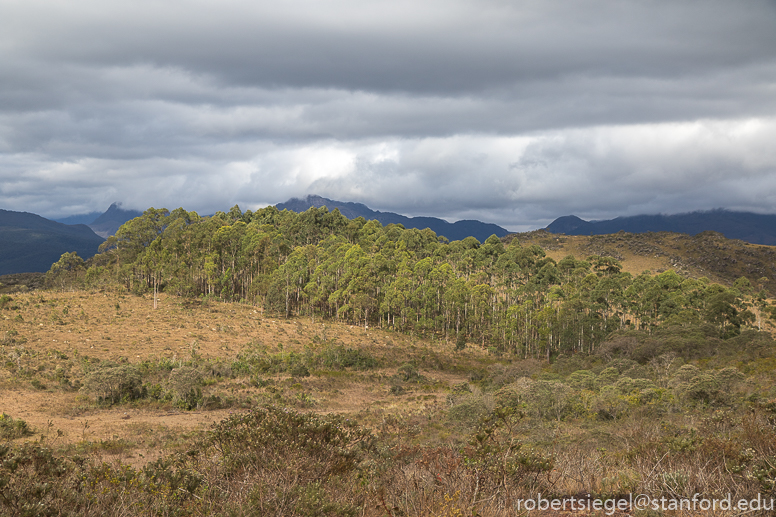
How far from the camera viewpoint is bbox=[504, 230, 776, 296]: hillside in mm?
112188

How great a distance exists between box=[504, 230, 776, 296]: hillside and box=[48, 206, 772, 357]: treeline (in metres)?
53.5

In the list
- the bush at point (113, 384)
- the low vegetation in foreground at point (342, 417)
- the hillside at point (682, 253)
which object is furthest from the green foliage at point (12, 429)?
the hillside at point (682, 253)

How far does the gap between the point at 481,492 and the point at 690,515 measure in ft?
9.29

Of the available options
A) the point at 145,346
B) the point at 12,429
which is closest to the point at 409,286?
the point at 145,346

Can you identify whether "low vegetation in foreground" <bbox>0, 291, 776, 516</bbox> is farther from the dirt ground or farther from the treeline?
the treeline

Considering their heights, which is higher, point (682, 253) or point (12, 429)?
point (682, 253)

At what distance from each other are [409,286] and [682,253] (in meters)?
102

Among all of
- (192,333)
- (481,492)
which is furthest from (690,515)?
(192,333)

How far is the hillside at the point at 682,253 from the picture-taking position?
368 feet

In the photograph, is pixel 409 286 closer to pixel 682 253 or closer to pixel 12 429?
pixel 12 429

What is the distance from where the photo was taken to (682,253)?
125 meters

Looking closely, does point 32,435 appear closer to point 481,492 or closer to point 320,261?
point 481,492

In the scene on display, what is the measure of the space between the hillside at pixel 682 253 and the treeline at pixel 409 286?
53.5 metres

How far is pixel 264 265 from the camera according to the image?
6869 centimetres
